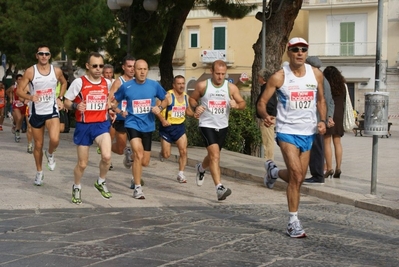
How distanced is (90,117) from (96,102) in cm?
20

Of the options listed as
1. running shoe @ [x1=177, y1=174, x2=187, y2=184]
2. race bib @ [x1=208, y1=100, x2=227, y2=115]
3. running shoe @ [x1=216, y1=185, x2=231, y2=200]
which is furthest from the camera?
running shoe @ [x1=177, y1=174, x2=187, y2=184]

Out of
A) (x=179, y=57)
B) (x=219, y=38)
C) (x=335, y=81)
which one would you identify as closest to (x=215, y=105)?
(x=335, y=81)

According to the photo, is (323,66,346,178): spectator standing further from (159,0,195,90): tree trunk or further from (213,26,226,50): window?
(213,26,226,50): window

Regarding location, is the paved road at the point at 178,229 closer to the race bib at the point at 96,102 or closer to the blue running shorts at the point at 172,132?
the blue running shorts at the point at 172,132

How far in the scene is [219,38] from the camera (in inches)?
2104

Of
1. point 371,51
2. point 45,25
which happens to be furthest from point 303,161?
point 371,51

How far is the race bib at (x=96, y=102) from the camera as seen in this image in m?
9.83

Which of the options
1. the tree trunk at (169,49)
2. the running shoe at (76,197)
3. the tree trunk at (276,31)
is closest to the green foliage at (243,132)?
the tree trunk at (276,31)

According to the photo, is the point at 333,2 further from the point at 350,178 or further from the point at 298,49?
the point at 298,49

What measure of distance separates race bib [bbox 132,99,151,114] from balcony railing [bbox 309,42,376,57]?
39.8 meters

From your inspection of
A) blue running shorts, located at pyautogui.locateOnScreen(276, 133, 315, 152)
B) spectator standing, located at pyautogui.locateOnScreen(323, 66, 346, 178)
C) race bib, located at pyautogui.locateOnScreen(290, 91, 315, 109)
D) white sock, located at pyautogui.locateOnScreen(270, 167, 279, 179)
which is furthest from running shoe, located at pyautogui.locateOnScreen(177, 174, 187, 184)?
race bib, located at pyautogui.locateOnScreen(290, 91, 315, 109)

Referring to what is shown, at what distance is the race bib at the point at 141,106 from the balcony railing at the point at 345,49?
39.8 m

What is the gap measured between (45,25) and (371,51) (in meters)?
21.4

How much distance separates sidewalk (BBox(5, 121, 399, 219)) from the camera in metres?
10.1
